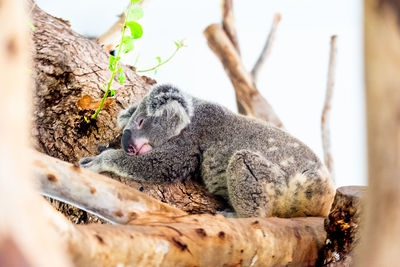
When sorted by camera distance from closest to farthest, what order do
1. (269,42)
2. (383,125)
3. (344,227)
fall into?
(383,125)
(344,227)
(269,42)

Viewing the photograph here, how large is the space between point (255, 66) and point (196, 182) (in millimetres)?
3149

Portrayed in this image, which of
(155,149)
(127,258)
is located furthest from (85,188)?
(155,149)

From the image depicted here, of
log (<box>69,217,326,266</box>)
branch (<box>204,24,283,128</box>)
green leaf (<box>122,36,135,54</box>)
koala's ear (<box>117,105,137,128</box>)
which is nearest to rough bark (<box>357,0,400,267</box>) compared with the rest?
log (<box>69,217,326,266</box>)

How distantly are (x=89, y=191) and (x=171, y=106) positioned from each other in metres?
1.12

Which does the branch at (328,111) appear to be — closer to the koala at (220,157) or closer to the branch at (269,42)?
the branch at (269,42)

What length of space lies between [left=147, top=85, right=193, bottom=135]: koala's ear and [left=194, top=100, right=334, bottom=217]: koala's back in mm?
151

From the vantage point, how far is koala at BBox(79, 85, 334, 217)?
259 cm

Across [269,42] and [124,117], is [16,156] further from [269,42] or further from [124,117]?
[269,42]

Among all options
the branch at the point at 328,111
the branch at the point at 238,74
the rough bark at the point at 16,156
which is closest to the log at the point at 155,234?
the rough bark at the point at 16,156

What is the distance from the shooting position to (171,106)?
2.82 meters

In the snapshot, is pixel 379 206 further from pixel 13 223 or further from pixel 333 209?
pixel 333 209

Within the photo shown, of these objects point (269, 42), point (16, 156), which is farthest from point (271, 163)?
point (269, 42)

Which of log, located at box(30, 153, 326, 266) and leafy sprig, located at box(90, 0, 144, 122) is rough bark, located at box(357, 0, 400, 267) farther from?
leafy sprig, located at box(90, 0, 144, 122)

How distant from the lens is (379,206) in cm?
87
